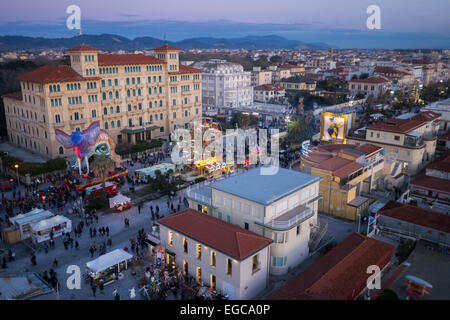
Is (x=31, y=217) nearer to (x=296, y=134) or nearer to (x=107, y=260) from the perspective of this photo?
(x=107, y=260)

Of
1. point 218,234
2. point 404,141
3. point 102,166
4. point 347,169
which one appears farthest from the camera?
point 404,141

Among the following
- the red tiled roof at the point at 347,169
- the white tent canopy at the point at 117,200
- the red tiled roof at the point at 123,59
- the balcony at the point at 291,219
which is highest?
the red tiled roof at the point at 123,59

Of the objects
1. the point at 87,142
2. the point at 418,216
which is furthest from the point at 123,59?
the point at 418,216

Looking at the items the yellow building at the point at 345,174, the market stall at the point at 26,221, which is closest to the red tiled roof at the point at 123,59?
the market stall at the point at 26,221

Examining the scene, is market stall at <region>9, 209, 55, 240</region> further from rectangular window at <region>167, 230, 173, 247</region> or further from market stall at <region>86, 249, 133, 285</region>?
rectangular window at <region>167, 230, 173, 247</region>

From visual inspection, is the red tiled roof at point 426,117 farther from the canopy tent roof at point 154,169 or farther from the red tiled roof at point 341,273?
the canopy tent roof at point 154,169
